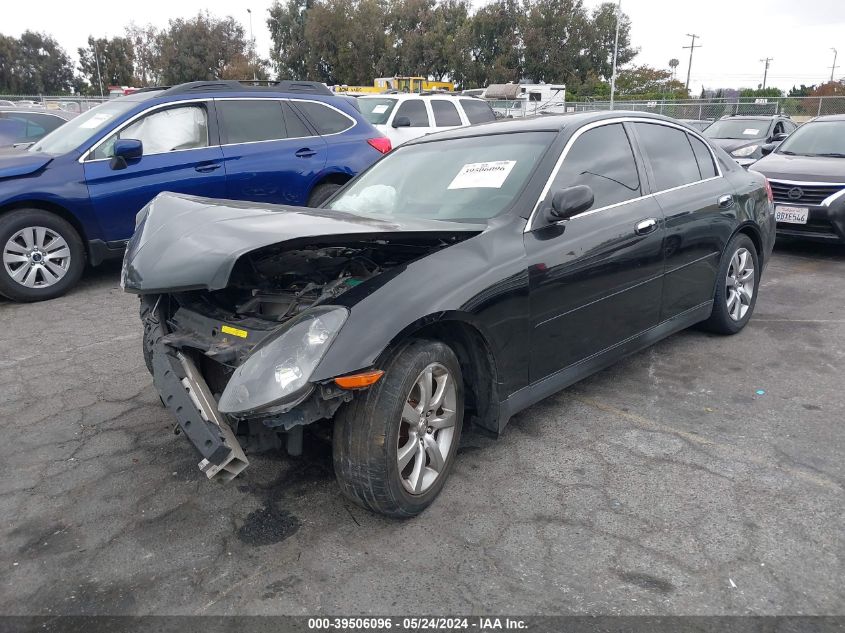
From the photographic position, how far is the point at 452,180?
3.74m

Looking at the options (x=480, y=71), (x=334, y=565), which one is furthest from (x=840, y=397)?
(x=480, y=71)

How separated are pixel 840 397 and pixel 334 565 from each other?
10.5 feet

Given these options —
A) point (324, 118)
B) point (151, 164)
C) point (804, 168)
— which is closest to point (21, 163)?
point (151, 164)

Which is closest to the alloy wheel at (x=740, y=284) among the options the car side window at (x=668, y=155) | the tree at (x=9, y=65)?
the car side window at (x=668, y=155)

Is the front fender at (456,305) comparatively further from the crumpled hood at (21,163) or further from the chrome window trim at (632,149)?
the crumpled hood at (21,163)

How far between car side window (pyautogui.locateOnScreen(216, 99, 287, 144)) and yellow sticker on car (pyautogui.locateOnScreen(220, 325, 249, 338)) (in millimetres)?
4519

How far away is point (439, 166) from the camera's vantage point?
3.93 m

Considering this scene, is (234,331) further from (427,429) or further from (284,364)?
(427,429)

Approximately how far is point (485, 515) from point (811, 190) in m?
6.78

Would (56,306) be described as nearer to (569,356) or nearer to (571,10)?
(569,356)

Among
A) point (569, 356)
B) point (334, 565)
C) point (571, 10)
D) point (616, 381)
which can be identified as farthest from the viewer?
point (571, 10)

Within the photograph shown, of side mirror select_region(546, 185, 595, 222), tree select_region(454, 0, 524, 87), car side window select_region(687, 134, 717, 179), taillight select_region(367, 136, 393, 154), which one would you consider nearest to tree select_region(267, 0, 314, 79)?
tree select_region(454, 0, 524, 87)

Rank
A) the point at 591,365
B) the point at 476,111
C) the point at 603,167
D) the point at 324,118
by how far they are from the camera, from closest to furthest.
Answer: the point at 591,365
the point at 603,167
the point at 324,118
the point at 476,111

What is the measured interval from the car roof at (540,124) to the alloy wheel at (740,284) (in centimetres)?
126
